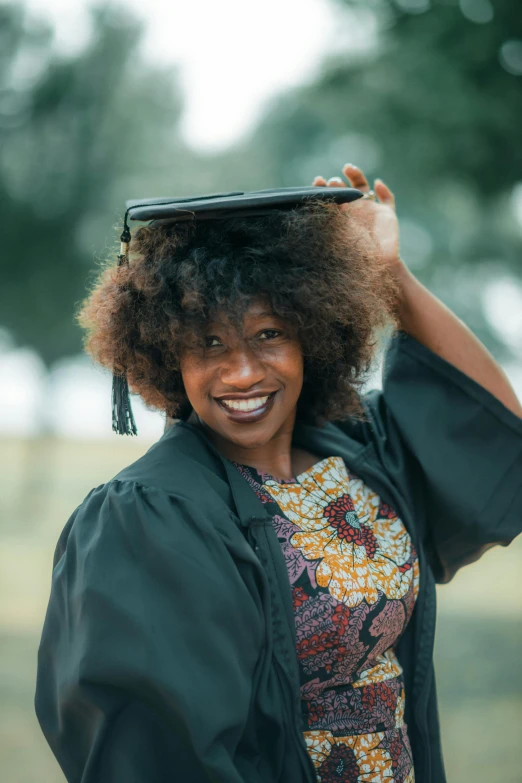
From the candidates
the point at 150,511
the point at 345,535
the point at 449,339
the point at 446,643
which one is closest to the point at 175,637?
the point at 150,511

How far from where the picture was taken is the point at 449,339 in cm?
234

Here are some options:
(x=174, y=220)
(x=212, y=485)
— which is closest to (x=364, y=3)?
(x=174, y=220)

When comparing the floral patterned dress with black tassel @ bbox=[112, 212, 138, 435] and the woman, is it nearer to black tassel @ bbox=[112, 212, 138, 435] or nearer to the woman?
the woman

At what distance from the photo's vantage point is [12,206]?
25.9ft

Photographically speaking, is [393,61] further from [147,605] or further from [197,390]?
[147,605]

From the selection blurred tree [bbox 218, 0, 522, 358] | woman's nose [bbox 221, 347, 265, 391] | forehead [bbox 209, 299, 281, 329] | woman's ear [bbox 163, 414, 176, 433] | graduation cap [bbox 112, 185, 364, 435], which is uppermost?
→ blurred tree [bbox 218, 0, 522, 358]

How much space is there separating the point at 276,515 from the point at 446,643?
6.04 metres

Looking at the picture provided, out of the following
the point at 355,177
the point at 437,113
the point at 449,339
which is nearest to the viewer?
the point at 449,339

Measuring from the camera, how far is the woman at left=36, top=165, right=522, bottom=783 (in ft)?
5.66

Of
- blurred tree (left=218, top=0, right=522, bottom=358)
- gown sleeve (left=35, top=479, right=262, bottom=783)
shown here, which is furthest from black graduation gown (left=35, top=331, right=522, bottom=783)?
blurred tree (left=218, top=0, right=522, bottom=358)

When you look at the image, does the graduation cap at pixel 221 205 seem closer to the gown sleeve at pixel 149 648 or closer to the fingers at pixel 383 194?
the fingers at pixel 383 194

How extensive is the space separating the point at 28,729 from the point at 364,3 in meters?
4.40

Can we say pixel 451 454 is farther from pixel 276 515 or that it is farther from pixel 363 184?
pixel 363 184

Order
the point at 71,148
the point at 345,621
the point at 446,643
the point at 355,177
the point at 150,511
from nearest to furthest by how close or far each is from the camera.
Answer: the point at 150,511, the point at 345,621, the point at 355,177, the point at 446,643, the point at 71,148
